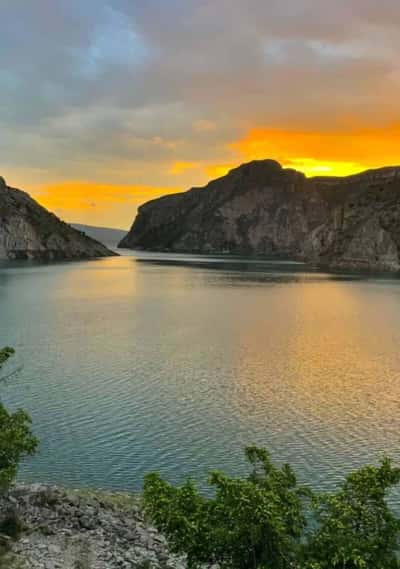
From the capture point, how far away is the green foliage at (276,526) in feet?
42.7

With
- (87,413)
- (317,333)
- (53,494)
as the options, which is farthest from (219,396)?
(317,333)

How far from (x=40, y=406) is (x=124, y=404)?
4902 mm

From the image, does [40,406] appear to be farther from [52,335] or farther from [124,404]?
[52,335]

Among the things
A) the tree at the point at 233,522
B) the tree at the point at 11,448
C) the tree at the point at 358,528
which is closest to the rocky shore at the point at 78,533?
the tree at the point at 11,448

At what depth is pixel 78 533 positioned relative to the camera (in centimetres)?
2022

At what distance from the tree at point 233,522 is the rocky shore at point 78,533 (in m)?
4.70

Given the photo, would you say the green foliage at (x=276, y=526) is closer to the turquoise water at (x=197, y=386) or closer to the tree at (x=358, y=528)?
the tree at (x=358, y=528)

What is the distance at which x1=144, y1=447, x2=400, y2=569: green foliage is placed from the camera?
1301cm

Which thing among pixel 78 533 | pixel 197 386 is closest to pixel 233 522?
pixel 78 533

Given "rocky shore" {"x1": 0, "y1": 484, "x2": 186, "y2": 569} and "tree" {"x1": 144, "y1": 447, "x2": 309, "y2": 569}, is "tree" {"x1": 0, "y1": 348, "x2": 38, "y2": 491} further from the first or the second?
"tree" {"x1": 144, "y1": 447, "x2": 309, "y2": 569}

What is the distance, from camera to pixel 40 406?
37688 mm

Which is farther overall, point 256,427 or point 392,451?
point 256,427

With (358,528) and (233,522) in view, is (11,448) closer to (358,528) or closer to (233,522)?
(233,522)

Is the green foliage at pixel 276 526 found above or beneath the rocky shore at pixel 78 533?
above
